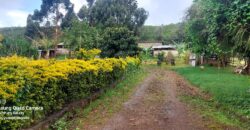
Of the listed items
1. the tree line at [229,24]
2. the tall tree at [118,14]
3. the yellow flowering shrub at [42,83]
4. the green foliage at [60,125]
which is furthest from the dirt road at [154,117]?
the tall tree at [118,14]

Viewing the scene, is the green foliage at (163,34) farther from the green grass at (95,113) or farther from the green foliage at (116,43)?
the green grass at (95,113)

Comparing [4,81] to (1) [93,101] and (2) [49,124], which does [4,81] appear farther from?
(1) [93,101]

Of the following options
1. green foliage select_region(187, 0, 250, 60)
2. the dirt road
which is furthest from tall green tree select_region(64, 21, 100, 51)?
the dirt road

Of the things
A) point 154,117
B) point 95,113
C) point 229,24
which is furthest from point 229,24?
point 95,113

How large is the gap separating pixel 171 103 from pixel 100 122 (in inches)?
186

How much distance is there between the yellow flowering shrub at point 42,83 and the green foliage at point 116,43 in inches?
917

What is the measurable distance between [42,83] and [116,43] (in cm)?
2958

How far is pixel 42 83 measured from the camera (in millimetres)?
8898

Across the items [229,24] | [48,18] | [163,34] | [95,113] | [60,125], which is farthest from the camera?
[163,34]

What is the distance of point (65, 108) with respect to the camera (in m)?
11.4

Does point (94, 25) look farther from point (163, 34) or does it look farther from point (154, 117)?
point (154, 117)

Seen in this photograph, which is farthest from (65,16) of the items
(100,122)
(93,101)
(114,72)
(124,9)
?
(100,122)

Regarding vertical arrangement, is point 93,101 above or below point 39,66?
below

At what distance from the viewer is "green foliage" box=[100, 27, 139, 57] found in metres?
38.3
